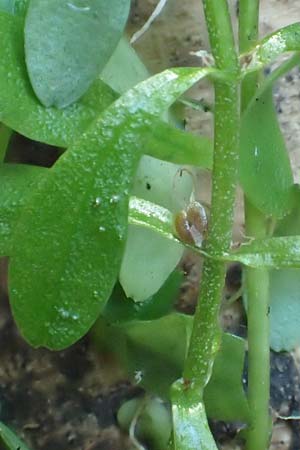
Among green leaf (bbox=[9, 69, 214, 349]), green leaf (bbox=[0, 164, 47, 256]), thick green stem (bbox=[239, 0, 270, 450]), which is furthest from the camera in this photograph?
thick green stem (bbox=[239, 0, 270, 450])

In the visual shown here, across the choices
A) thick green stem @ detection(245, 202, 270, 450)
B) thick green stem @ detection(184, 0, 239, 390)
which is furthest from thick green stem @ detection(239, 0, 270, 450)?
thick green stem @ detection(184, 0, 239, 390)

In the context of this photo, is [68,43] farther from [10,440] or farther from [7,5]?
[10,440]

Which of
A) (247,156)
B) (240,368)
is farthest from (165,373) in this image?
(247,156)

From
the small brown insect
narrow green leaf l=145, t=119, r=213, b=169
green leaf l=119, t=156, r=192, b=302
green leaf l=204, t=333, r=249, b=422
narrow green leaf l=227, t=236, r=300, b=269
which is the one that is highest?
narrow green leaf l=145, t=119, r=213, b=169

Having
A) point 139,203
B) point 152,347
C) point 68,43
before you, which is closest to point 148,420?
point 152,347

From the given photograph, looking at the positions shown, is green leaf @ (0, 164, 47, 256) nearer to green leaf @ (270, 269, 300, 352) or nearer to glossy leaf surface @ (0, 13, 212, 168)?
glossy leaf surface @ (0, 13, 212, 168)

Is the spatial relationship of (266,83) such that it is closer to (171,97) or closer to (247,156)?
(247,156)

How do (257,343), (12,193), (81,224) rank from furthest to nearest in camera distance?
(257,343) → (12,193) → (81,224)

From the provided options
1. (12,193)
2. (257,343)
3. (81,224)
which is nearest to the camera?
(81,224)
